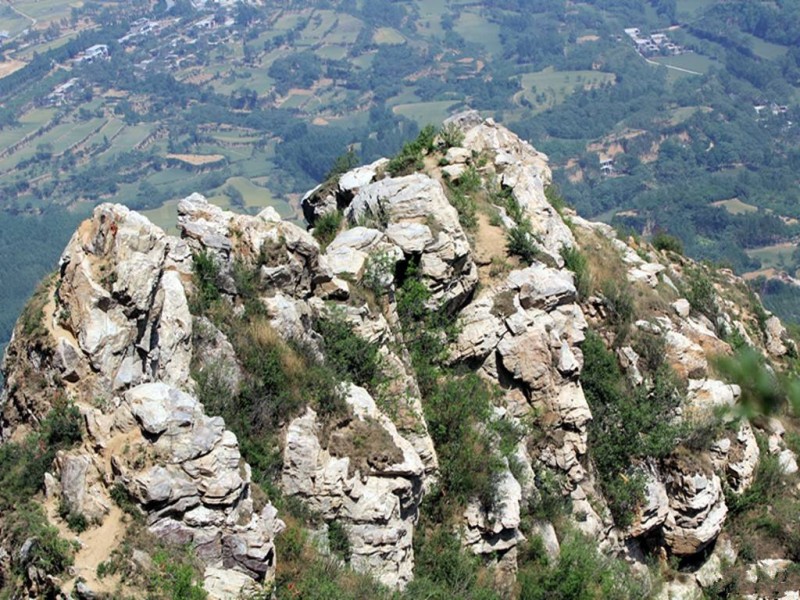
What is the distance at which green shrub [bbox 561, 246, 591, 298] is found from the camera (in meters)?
21.1

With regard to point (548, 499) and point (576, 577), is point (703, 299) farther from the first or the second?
point (576, 577)

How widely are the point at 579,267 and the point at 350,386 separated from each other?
8413 millimetres

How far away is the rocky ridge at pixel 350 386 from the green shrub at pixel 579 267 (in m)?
0.20

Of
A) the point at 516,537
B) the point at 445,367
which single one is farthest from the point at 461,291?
the point at 516,537

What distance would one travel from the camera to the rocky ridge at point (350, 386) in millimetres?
12188

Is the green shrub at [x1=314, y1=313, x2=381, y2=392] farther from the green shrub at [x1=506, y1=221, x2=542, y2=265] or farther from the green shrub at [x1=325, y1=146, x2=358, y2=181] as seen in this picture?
the green shrub at [x1=325, y1=146, x2=358, y2=181]

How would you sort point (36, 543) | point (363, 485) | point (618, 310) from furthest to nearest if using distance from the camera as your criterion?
point (618, 310), point (363, 485), point (36, 543)

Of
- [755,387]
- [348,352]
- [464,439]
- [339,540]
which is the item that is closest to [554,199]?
[755,387]

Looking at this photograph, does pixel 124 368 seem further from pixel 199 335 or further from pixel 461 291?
pixel 461 291

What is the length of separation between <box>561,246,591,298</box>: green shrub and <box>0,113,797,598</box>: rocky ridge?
20 cm

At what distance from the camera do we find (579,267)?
21.7 metres

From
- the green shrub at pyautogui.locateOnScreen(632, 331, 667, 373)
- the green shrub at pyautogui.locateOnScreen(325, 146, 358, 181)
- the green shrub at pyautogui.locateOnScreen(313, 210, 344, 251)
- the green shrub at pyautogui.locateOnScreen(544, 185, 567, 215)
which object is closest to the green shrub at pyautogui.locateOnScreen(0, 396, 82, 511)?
the green shrub at pyautogui.locateOnScreen(313, 210, 344, 251)

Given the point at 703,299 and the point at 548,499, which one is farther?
the point at 703,299

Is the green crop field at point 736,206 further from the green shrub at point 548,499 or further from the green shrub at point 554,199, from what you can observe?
the green shrub at point 548,499
